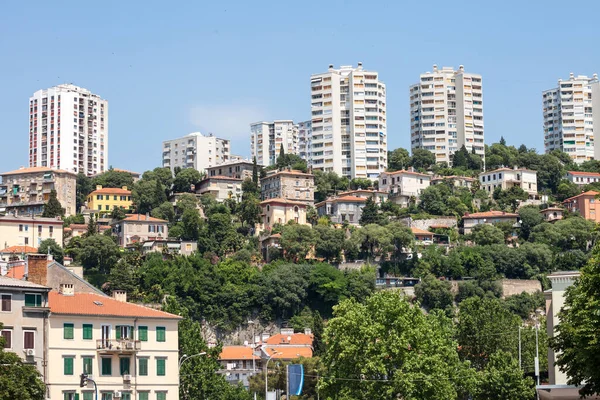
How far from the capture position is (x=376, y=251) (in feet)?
604

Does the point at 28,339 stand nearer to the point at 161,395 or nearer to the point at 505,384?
the point at 161,395

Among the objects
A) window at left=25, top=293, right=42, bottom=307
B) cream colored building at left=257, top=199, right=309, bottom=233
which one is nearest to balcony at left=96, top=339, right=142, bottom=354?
window at left=25, top=293, right=42, bottom=307

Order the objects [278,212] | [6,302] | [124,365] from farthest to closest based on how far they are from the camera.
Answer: [278,212], [124,365], [6,302]

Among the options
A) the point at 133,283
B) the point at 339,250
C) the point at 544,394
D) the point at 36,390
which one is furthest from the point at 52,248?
the point at 544,394

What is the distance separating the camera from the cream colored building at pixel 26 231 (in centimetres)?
18262

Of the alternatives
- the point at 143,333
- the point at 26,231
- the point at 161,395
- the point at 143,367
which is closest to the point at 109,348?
the point at 143,367

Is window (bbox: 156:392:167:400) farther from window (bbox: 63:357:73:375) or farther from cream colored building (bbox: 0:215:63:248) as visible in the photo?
cream colored building (bbox: 0:215:63:248)

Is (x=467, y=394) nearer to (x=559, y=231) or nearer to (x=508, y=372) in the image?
(x=508, y=372)

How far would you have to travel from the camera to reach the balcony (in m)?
71.2

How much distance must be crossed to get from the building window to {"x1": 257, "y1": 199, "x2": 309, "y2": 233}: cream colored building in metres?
121

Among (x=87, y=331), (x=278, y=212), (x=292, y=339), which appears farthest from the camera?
(x=278, y=212)

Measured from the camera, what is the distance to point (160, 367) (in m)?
73.6

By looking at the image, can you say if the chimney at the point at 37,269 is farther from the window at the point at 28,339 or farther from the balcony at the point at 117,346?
the balcony at the point at 117,346

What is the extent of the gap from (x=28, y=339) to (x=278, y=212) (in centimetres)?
12704
